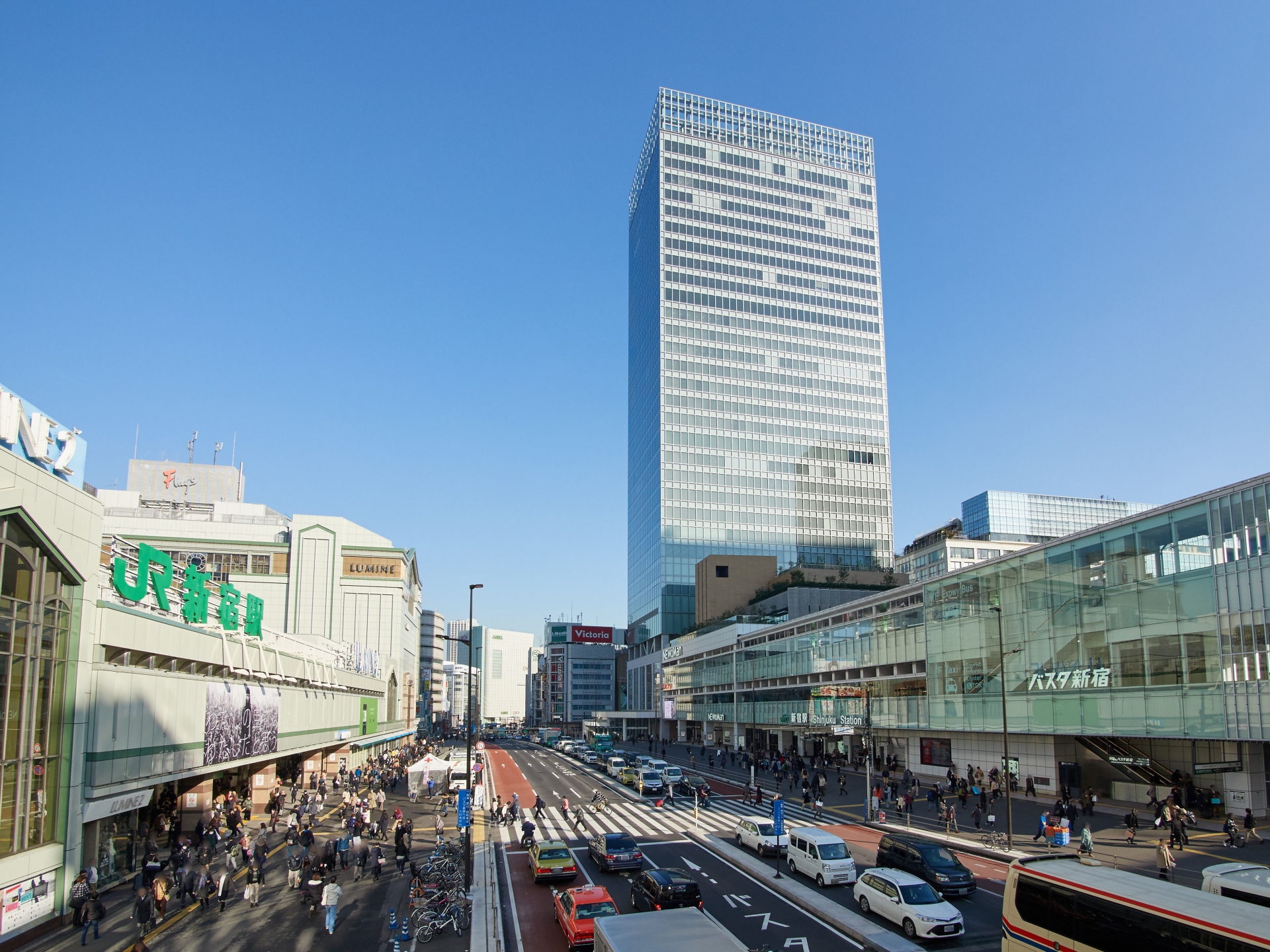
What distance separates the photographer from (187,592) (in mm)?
32250

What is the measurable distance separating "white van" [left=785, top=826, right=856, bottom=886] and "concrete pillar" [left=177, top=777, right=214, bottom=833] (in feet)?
86.1

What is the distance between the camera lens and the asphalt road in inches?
890

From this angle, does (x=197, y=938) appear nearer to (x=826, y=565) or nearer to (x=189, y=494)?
(x=189, y=494)

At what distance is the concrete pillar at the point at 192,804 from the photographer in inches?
1510

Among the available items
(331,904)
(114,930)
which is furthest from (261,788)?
(331,904)

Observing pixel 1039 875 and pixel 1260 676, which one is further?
pixel 1260 676

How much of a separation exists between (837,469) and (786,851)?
11983cm

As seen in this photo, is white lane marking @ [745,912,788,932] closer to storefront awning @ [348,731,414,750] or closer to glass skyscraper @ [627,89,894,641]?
storefront awning @ [348,731,414,750]

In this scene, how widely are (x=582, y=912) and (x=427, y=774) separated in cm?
3474

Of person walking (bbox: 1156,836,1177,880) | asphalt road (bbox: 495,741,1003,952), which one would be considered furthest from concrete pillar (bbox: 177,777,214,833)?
person walking (bbox: 1156,836,1177,880)

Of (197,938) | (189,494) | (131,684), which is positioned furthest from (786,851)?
(189,494)

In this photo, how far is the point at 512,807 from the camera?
147 feet

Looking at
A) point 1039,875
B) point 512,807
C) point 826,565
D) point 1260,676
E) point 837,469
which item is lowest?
point 512,807

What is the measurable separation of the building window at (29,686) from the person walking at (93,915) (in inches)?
80.1
